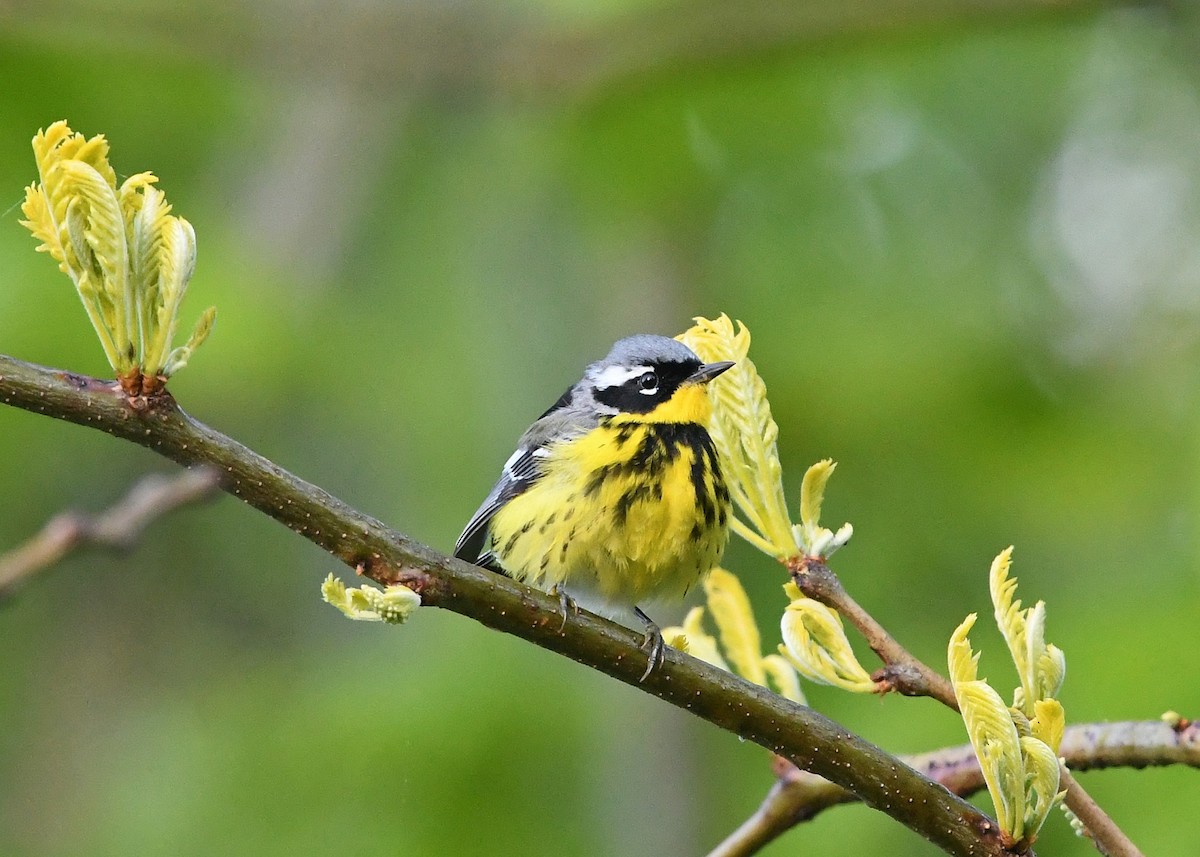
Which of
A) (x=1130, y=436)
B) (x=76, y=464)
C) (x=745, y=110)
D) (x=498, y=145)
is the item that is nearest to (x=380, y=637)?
(x=76, y=464)

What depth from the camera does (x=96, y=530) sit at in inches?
101

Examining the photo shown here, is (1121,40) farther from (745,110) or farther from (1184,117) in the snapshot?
(745,110)

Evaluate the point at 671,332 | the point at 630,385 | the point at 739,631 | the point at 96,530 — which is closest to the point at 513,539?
the point at 630,385

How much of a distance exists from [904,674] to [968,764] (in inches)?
11.7

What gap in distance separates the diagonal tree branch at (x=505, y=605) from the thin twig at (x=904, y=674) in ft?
0.49

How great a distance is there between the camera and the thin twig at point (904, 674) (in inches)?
82.5

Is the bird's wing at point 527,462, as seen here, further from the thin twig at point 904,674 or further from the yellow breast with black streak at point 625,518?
the thin twig at point 904,674

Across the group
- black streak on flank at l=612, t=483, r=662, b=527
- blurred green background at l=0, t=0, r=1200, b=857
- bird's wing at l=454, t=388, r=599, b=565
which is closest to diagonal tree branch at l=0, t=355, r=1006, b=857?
black streak on flank at l=612, t=483, r=662, b=527

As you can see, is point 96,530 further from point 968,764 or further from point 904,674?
point 968,764

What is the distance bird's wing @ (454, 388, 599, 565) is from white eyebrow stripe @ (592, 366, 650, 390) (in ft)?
0.39

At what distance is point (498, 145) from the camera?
855cm

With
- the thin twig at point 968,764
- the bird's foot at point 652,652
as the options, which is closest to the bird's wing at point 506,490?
the thin twig at point 968,764

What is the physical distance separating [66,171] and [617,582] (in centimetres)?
246

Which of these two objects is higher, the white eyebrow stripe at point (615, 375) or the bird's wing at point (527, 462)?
the white eyebrow stripe at point (615, 375)
